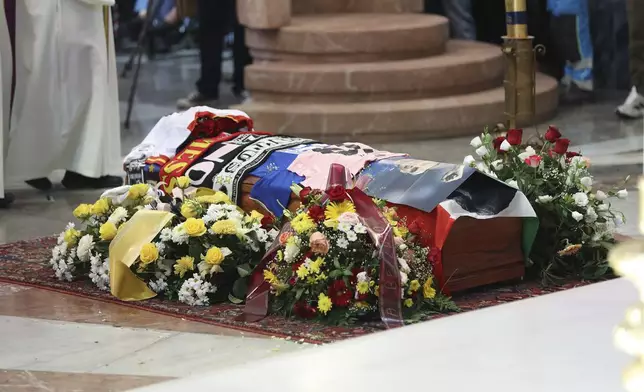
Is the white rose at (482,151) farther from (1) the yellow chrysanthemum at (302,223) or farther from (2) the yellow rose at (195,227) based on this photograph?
(2) the yellow rose at (195,227)

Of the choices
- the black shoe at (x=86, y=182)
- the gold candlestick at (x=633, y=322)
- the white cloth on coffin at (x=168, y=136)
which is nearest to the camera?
the gold candlestick at (x=633, y=322)

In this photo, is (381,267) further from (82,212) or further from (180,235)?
(82,212)

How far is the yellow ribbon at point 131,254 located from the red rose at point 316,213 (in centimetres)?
63

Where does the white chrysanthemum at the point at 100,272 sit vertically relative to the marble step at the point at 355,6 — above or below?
below

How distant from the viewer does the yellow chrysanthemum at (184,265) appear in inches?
169

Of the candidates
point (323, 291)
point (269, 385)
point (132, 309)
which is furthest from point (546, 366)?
point (132, 309)

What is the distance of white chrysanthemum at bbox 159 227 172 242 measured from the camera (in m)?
4.35

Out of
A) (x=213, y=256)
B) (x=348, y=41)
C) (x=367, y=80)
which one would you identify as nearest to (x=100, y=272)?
(x=213, y=256)

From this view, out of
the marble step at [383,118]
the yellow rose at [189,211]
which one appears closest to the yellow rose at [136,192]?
the yellow rose at [189,211]

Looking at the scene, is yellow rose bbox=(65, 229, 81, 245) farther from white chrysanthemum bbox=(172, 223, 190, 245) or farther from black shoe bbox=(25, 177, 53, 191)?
black shoe bbox=(25, 177, 53, 191)

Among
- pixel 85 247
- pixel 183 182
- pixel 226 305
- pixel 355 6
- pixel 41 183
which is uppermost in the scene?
pixel 355 6

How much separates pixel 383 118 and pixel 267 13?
3.99 feet

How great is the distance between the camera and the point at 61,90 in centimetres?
669

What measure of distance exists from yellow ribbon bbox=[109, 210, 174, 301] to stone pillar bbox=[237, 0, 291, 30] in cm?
452
